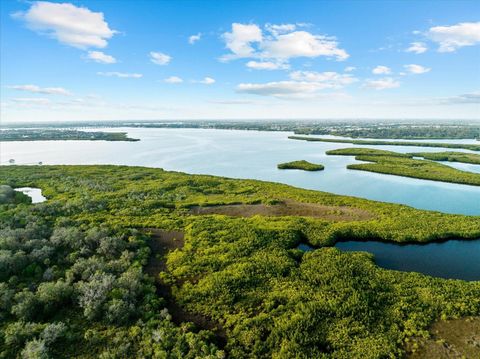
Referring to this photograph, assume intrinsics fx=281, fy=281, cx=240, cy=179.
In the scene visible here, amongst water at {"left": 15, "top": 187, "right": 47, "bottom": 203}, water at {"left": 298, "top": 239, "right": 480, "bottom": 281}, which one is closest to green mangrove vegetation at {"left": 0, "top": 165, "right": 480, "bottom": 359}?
water at {"left": 298, "top": 239, "right": 480, "bottom": 281}

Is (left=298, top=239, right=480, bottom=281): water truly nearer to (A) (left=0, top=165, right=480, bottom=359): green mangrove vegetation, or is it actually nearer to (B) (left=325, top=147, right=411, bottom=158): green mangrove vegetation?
(A) (left=0, top=165, right=480, bottom=359): green mangrove vegetation

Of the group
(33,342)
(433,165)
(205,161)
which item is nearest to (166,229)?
(33,342)

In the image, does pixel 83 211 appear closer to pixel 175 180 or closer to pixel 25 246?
pixel 25 246

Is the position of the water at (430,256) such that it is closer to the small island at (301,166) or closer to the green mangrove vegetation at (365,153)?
the small island at (301,166)

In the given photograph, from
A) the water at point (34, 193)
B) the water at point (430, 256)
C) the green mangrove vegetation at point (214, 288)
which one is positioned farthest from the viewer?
the water at point (34, 193)

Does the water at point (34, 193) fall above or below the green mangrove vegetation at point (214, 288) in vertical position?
above

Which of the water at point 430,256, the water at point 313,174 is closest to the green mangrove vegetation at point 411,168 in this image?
the water at point 313,174
